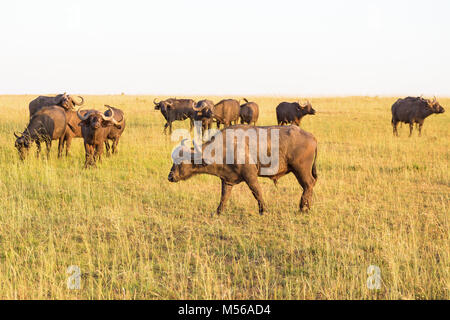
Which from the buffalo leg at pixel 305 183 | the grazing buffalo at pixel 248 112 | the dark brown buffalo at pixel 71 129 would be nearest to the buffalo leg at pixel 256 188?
the buffalo leg at pixel 305 183

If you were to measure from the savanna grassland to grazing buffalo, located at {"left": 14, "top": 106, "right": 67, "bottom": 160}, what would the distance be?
55 centimetres

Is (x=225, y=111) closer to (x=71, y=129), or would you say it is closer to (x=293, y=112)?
(x=293, y=112)

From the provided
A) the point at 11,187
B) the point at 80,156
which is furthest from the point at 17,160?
the point at 11,187

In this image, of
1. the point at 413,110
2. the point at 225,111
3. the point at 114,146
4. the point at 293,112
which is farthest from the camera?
the point at 293,112

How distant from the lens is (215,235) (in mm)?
5922

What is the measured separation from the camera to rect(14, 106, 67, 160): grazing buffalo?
444 inches

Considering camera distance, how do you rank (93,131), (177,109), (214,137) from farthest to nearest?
(177,109), (93,131), (214,137)

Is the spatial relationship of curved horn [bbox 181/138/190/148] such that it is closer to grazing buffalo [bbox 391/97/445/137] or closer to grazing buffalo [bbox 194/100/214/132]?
grazing buffalo [bbox 194/100/214/132]

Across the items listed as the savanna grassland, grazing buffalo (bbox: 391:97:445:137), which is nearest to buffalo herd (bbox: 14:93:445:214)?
grazing buffalo (bbox: 391:97:445:137)

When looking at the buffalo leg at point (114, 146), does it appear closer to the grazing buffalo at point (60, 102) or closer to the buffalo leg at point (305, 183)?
the grazing buffalo at point (60, 102)

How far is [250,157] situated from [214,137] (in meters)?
0.75

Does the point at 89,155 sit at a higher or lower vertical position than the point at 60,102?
lower

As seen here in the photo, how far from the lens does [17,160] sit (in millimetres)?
11266

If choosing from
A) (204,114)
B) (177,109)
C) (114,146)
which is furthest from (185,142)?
(177,109)
